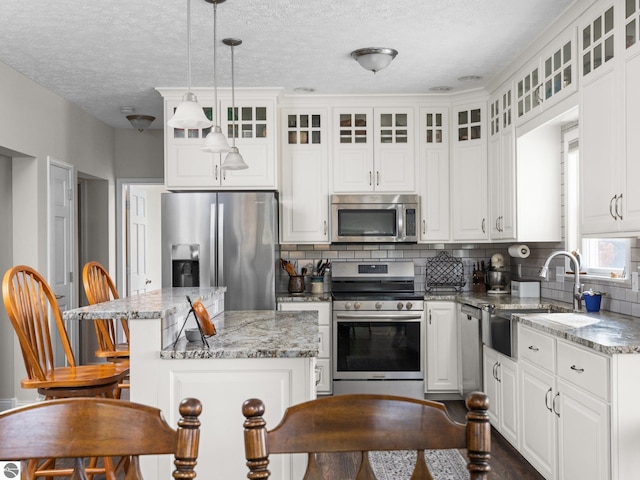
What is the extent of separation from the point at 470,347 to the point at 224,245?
201cm

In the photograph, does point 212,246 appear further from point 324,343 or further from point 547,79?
point 547,79

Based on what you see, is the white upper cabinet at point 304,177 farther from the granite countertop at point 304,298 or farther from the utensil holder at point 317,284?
the granite countertop at point 304,298

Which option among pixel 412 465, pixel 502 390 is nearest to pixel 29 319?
pixel 412 465

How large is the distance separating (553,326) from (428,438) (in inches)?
79.3

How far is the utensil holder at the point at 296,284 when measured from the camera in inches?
206

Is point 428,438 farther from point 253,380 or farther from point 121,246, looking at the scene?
point 121,246

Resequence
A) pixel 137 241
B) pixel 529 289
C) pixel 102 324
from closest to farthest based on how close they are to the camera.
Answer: pixel 102 324 < pixel 529 289 < pixel 137 241

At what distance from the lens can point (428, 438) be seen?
1125mm

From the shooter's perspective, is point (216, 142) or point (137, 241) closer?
point (216, 142)

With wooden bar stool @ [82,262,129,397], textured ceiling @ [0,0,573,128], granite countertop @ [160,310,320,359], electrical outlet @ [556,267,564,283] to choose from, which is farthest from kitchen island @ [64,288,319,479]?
electrical outlet @ [556,267,564,283]

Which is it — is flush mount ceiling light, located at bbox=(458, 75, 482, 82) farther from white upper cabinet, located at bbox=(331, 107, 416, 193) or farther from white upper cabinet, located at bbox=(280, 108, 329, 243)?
white upper cabinet, located at bbox=(280, 108, 329, 243)

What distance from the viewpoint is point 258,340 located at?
2.67 metres

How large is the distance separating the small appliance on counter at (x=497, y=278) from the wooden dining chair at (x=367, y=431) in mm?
3967

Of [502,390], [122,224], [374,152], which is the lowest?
[502,390]
